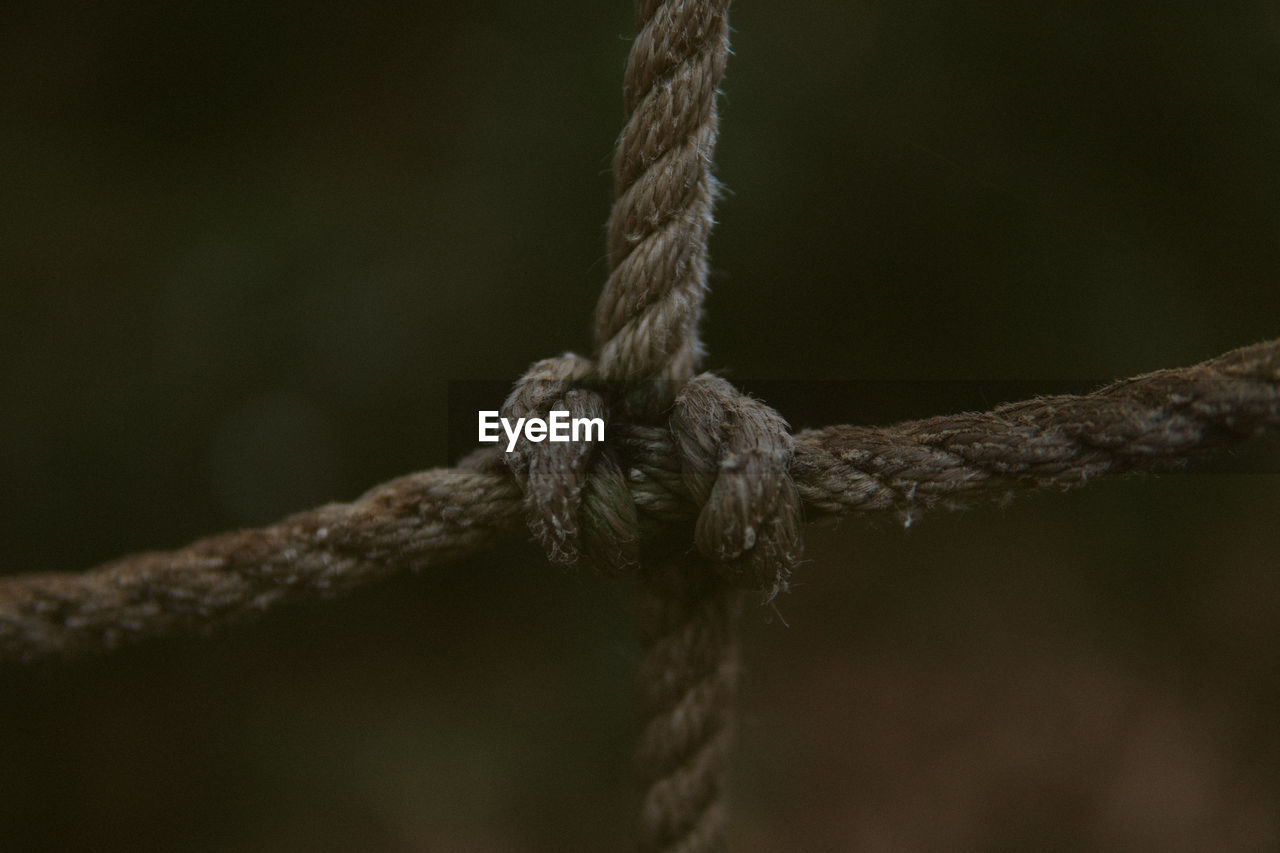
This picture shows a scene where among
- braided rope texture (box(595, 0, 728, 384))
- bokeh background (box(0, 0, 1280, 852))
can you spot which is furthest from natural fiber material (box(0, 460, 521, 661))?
bokeh background (box(0, 0, 1280, 852))

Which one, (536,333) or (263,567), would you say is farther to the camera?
(536,333)

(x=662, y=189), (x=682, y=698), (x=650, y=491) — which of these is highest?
(x=662, y=189)

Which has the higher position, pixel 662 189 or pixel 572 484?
pixel 662 189

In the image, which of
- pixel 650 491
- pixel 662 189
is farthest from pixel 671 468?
pixel 662 189

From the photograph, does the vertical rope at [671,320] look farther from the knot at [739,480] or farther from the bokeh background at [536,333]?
the bokeh background at [536,333]

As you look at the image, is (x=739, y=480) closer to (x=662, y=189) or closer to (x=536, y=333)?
(x=662, y=189)
